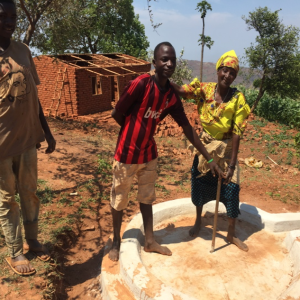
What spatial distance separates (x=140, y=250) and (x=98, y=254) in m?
0.73

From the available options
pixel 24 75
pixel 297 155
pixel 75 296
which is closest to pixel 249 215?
pixel 75 296

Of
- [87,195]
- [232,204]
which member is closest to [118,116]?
[232,204]

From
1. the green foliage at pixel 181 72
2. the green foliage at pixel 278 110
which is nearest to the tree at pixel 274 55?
the green foliage at pixel 278 110

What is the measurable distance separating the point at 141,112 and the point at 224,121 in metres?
0.84

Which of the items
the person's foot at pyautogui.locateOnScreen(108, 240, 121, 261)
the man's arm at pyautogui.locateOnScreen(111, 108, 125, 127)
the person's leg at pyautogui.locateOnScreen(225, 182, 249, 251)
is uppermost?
the man's arm at pyautogui.locateOnScreen(111, 108, 125, 127)

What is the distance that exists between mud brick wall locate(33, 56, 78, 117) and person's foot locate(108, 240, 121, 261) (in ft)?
33.3

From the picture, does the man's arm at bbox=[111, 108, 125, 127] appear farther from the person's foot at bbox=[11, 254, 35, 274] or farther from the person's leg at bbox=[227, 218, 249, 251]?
the person's leg at bbox=[227, 218, 249, 251]

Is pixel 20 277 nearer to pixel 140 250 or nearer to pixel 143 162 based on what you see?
pixel 140 250

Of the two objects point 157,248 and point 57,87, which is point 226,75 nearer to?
point 157,248

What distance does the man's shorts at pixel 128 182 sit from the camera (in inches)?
96.7

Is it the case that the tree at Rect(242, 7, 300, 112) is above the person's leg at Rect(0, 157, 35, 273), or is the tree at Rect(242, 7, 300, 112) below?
above

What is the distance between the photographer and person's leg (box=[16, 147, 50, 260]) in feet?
7.58

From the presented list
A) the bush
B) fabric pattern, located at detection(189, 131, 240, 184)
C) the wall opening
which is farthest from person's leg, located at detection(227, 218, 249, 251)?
the bush

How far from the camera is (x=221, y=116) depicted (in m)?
2.67
